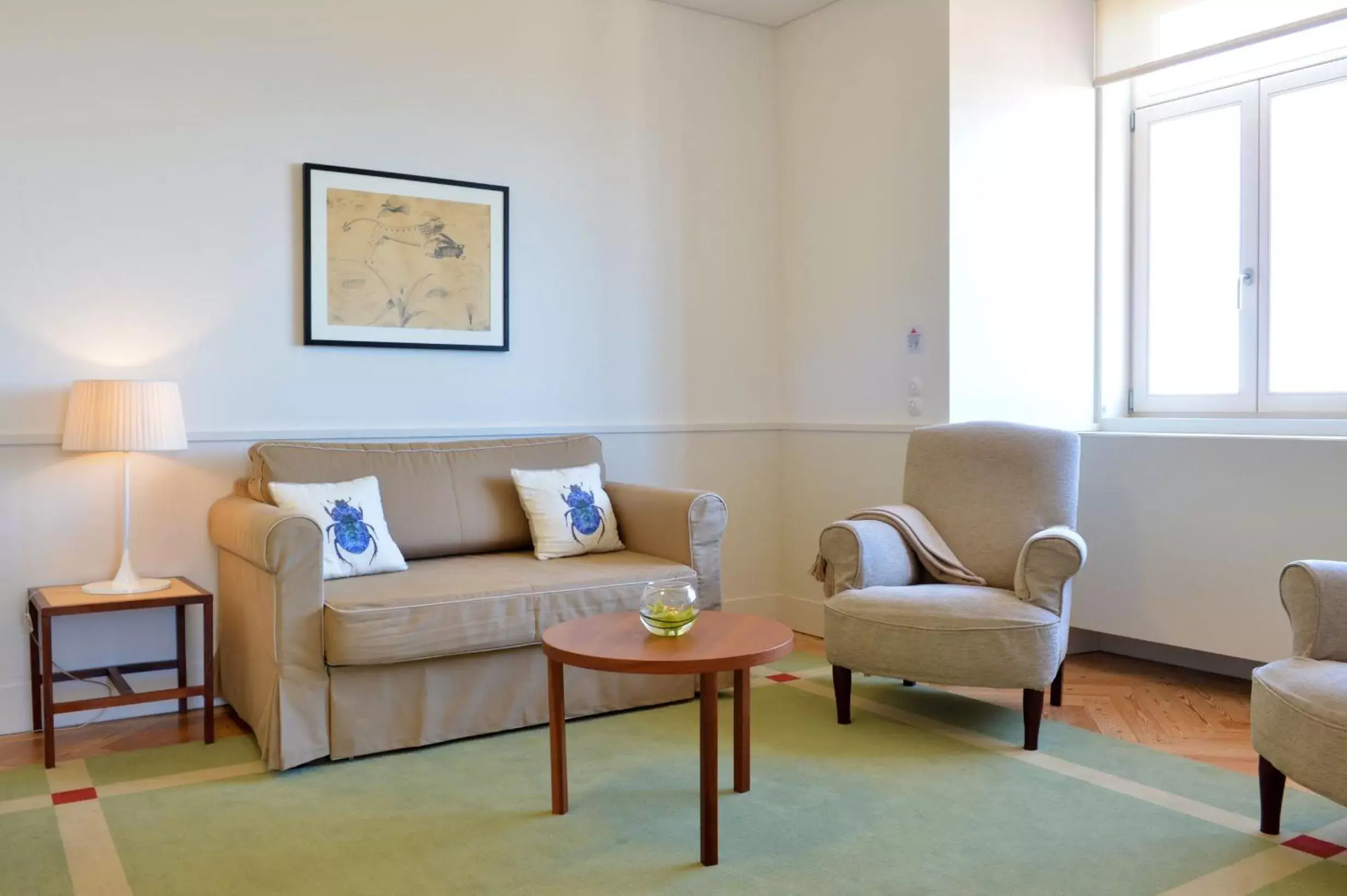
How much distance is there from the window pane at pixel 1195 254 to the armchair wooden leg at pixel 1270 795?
207 centimetres

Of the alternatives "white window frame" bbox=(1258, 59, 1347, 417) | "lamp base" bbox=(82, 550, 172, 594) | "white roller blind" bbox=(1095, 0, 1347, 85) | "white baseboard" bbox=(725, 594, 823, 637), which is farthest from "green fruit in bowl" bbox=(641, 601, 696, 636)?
"white roller blind" bbox=(1095, 0, 1347, 85)

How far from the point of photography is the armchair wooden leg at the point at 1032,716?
121 inches

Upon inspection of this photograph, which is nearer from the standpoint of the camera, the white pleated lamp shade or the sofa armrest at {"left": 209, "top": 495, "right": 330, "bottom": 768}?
the sofa armrest at {"left": 209, "top": 495, "right": 330, "bottom": 768}

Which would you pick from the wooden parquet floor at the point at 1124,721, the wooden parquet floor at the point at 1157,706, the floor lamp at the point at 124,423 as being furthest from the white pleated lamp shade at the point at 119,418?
the wooden parquet floor at the point at 1157,706

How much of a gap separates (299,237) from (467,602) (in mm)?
1560

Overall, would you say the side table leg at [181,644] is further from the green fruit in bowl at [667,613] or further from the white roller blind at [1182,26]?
the white roller blind at [1182,26]

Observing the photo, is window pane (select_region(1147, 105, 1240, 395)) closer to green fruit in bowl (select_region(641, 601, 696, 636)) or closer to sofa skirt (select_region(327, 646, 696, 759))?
sofa skirt (select_region(327, 646, 696, 759))

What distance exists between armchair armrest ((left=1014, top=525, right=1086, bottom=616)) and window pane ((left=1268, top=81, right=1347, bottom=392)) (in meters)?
1.41

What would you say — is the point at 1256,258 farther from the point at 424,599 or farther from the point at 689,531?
the point at 424,599

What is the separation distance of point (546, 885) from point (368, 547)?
4.84ft

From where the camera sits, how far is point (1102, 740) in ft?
10.5

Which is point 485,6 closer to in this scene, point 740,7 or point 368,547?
point 740,7

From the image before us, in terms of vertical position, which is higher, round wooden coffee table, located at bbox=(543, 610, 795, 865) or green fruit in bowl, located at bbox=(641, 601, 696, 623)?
green fruit in bowl, located at bbox=(641, 601, 696, 623)

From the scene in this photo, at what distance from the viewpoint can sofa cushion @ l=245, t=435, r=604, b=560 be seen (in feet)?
11.6
